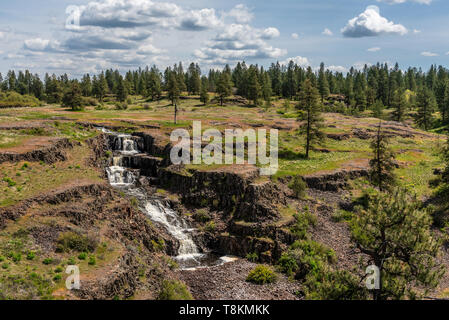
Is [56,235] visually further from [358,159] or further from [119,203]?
[358,159]

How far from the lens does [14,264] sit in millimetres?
22344

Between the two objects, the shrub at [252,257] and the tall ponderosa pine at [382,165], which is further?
the tall ponderosa pine at [382,165]

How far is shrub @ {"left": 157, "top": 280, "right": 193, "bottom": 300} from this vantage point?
23781 mm

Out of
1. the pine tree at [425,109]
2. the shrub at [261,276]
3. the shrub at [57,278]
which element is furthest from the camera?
the pine tree at [425,109]

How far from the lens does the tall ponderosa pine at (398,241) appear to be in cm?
2048

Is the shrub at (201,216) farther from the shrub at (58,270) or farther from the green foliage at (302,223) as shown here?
the shrub at (58,270)

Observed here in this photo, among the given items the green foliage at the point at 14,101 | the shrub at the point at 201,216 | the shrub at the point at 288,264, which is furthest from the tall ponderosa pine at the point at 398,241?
the green foliage at the point at 14,101

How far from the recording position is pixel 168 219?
40281mm

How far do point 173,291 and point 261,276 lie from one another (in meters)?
9.23

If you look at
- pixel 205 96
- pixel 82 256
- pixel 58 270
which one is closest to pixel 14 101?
pixel 205 96

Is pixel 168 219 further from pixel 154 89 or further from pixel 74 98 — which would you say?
pixel 154 89

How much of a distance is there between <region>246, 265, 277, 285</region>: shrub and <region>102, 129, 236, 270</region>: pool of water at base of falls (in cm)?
445

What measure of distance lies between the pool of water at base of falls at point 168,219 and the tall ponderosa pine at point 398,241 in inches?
650
